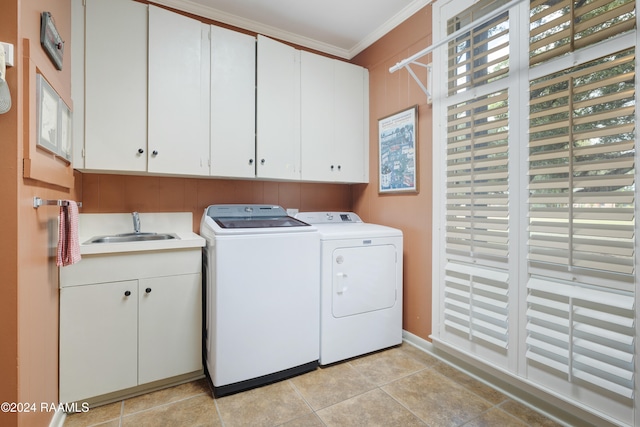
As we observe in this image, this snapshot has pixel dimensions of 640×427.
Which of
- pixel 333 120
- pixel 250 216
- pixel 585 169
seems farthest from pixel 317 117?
pixel 585 169

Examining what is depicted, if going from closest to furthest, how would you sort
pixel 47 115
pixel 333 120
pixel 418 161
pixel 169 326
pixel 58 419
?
1. pixel 47 115
2. pixel 58 419
3. pixel 169 326
4. pixel 418 161
5. pixel 333 120

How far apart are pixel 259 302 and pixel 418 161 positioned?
61.5 inches

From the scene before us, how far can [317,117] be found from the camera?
8.59ft

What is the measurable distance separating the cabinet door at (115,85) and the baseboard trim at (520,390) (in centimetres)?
243

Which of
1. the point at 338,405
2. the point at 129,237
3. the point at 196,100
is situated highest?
the point at 196,100

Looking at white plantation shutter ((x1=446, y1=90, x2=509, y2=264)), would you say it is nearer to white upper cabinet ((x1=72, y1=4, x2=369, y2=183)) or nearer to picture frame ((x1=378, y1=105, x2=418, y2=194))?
picture frame ((x1=378, y1=105, x2=418, y2=194))

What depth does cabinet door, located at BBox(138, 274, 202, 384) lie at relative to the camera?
1.82 m

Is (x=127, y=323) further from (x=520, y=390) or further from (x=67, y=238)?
(x=520, y=390)

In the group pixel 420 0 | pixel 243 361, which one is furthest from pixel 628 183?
pixel 243 361

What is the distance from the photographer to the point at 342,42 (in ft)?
9.53

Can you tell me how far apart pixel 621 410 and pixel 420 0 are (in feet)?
8.79

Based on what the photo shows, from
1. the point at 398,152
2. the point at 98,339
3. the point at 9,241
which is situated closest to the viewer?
the point at 9,241

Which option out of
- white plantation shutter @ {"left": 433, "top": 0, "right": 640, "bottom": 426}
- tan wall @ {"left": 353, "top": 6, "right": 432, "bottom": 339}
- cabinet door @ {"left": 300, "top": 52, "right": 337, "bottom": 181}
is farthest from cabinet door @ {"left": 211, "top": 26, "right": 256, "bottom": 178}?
white plantation shutter @ {"left": 433, "top": 0, "right": 640, "bottom": 426}

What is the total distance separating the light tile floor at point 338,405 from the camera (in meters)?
1.61
